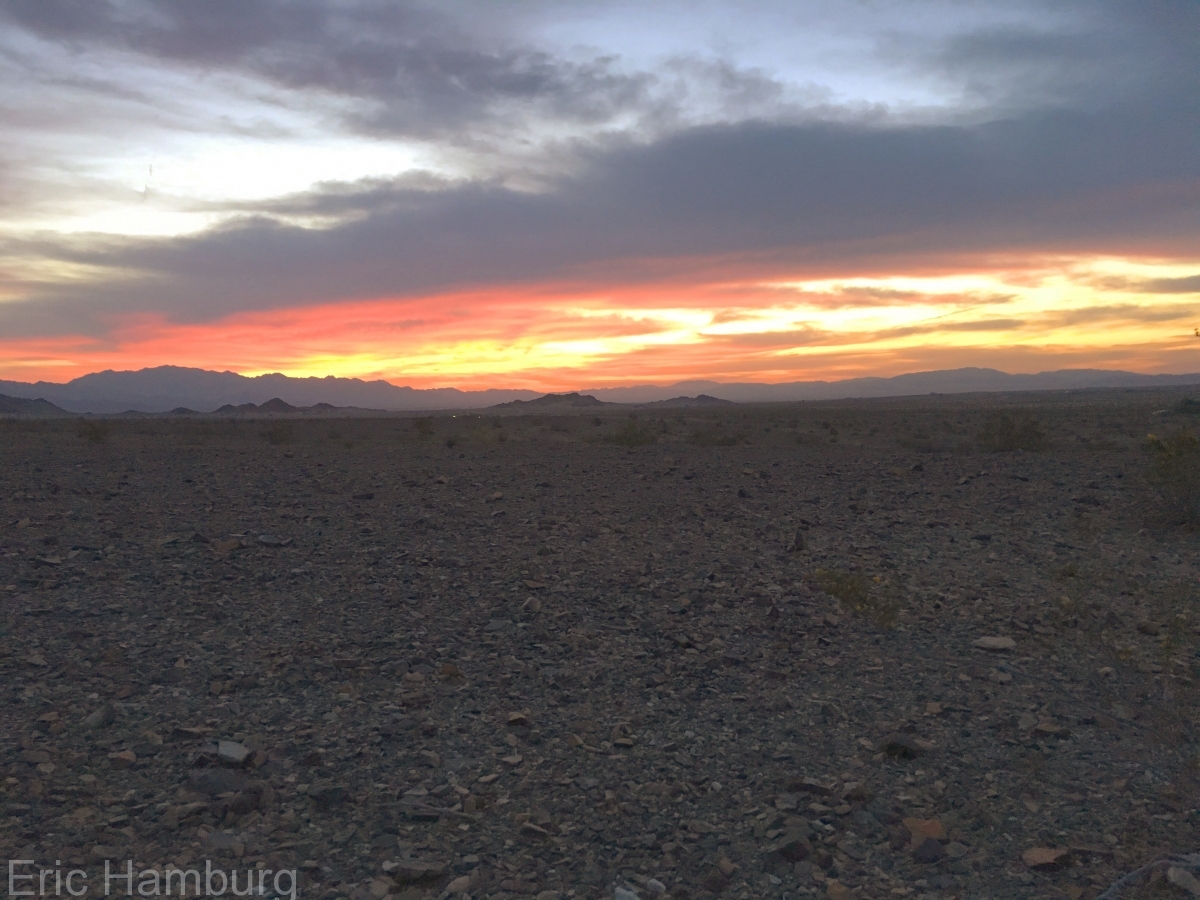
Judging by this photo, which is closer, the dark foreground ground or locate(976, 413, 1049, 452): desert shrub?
the dark foreground ground

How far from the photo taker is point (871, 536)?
12422 mm

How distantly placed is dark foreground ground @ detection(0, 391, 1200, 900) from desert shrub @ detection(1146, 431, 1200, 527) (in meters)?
0.63

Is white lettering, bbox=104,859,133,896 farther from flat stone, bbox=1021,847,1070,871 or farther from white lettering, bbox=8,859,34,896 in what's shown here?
flat stone, bbox=1021,847,1070,871

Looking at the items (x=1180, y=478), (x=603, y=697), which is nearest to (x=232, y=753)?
(x=603, y=697)

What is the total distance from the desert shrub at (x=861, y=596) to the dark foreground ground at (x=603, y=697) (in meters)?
0.05

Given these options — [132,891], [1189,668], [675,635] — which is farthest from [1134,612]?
[132,891]

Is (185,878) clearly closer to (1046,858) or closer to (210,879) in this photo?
(210,879)

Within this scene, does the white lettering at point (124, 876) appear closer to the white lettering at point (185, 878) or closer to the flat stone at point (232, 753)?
the white lettering at point (185, 878)

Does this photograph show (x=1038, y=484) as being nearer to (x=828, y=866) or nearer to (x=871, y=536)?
(x=871, y=536)

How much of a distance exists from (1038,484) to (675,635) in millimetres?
11149

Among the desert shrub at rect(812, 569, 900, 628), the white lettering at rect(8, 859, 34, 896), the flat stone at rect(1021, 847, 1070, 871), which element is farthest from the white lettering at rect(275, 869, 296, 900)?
the desert shrub at rect(812, 569, 900, 628)

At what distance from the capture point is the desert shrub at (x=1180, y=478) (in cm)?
1266

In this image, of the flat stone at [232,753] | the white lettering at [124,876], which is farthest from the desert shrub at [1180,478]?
the white lettering at [124,876]

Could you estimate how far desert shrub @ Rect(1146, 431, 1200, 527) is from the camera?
12.7 metres
